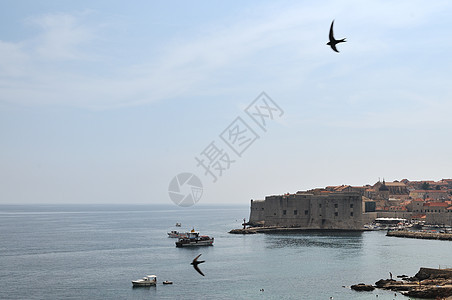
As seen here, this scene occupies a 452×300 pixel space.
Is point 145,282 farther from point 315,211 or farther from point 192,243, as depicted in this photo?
point 315,211

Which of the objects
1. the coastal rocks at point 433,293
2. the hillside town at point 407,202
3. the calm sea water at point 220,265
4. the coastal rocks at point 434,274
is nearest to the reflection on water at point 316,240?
the calm sea water at point 220,265

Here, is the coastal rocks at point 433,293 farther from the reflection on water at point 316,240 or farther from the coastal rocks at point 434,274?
the reflection on water at point 316,240

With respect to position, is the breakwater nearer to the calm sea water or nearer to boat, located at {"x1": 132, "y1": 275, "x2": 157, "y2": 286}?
the calm sea water

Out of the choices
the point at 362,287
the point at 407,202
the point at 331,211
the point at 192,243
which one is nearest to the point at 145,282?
the point at 362,287

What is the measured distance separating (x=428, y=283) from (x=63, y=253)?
3181 cm

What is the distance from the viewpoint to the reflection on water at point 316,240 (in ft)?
167

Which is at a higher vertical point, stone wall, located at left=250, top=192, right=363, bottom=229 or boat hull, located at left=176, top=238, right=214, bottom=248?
stone wall, located at left=250, top=192, right=363, bottom=229

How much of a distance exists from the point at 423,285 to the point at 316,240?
1092 inches

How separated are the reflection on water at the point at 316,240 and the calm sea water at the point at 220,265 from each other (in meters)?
0.10

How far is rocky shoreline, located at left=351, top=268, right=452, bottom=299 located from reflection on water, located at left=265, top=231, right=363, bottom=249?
61.8 ft

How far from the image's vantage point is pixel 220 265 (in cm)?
3897

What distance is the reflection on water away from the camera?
167 feet

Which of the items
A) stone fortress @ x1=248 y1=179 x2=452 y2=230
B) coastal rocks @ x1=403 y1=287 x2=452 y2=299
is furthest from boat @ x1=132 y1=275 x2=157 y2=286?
stone fortress @ x1=248 y1=179 x2=452 y2=230

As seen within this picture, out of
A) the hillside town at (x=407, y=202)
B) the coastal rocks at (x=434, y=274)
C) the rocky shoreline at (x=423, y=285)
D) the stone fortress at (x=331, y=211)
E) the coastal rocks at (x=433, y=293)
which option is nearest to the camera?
the coastal rocks at (x=433, y=293)
